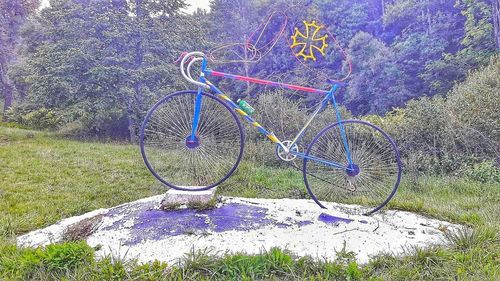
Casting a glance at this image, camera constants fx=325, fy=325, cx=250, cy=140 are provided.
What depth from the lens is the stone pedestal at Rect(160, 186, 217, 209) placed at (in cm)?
297

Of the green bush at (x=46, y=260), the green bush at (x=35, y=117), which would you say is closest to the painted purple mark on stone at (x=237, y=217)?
the green bush at (x=46, y=260)

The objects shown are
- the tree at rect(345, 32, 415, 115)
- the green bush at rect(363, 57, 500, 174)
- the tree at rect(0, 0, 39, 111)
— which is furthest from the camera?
the tree at rect(0, 0, 39, 111)

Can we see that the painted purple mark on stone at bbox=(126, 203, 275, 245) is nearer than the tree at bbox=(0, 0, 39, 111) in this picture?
Yes

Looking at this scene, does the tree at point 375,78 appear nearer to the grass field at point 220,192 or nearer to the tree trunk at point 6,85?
the grass field at point 220,192

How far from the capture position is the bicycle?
272cm

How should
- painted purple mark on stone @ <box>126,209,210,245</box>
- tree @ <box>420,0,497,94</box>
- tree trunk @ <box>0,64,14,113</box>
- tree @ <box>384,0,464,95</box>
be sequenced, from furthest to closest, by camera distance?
1. tree trunk @ <box>0,64,14,113</box>
2. tree @ <box>384,0,464,95</box>
3. tree @ <box>420,0,497,94</box>
4. painted purple mark on stone @ <box>126,209,210,245</box>

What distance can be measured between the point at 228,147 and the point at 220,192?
6.08 feet

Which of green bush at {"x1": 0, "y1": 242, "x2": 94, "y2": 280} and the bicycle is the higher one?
the bicycle

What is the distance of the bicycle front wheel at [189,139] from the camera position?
274 cm

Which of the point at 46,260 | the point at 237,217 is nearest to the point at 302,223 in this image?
the point at 237,217

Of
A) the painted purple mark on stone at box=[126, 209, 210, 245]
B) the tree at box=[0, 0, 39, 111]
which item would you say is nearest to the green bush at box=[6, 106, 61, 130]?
the tree at box=[0, 0, 39, 111]

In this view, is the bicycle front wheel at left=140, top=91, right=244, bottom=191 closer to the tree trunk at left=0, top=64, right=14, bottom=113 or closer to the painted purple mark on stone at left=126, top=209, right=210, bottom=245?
the painted purple mark on stone at left=126, top=209, right=210, bottom=245

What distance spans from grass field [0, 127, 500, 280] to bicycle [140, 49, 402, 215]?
70 cm

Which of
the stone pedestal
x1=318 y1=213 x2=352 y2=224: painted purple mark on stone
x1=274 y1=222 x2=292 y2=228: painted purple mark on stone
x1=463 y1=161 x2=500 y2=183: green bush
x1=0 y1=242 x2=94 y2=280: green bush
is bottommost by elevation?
x1=0 y1=242 x2=94 y2=280: green bush
